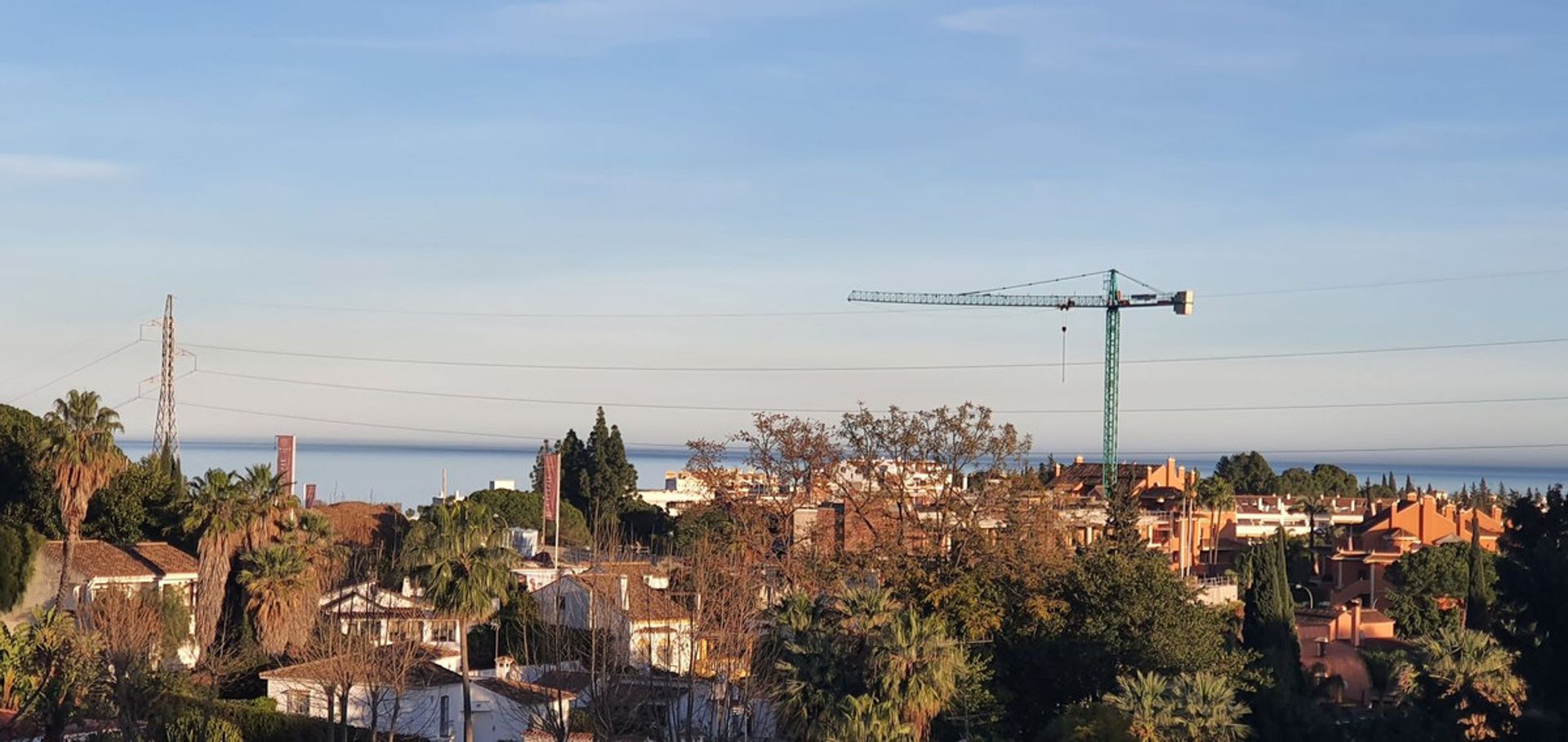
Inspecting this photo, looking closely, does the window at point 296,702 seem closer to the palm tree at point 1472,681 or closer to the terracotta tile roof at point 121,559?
the terracotta tile roof at point 121,559

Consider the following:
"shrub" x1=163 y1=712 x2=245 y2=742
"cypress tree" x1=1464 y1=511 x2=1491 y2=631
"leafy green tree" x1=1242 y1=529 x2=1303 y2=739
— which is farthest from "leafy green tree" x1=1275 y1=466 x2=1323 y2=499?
"shrub" x1=163 y1=712 x2=245 y2=742

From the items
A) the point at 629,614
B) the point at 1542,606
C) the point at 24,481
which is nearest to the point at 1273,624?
the point at 629,614

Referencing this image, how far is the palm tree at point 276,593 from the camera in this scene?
53.4 meters

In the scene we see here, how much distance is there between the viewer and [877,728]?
121 feet

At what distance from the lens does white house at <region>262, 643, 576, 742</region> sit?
4525 cm

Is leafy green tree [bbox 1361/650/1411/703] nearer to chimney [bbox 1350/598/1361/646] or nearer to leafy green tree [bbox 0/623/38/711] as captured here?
chimney [bbox 1350/598/1361/646]

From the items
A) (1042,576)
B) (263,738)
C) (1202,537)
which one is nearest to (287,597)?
(263,738)

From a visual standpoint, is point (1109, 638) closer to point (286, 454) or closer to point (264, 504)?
point (264, 504)

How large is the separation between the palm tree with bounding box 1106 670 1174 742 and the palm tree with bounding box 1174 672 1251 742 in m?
0.28

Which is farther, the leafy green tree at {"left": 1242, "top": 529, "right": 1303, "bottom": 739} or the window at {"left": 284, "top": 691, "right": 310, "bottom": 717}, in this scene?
the leafy green tree at {"left": 1242, "top": 529, "right": 1303, "bottom": 739}

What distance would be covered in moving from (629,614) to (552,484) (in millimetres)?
36134

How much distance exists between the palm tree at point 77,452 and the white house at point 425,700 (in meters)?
11.8

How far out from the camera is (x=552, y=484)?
8175 cm

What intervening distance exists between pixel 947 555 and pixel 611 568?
1176 centimetres
